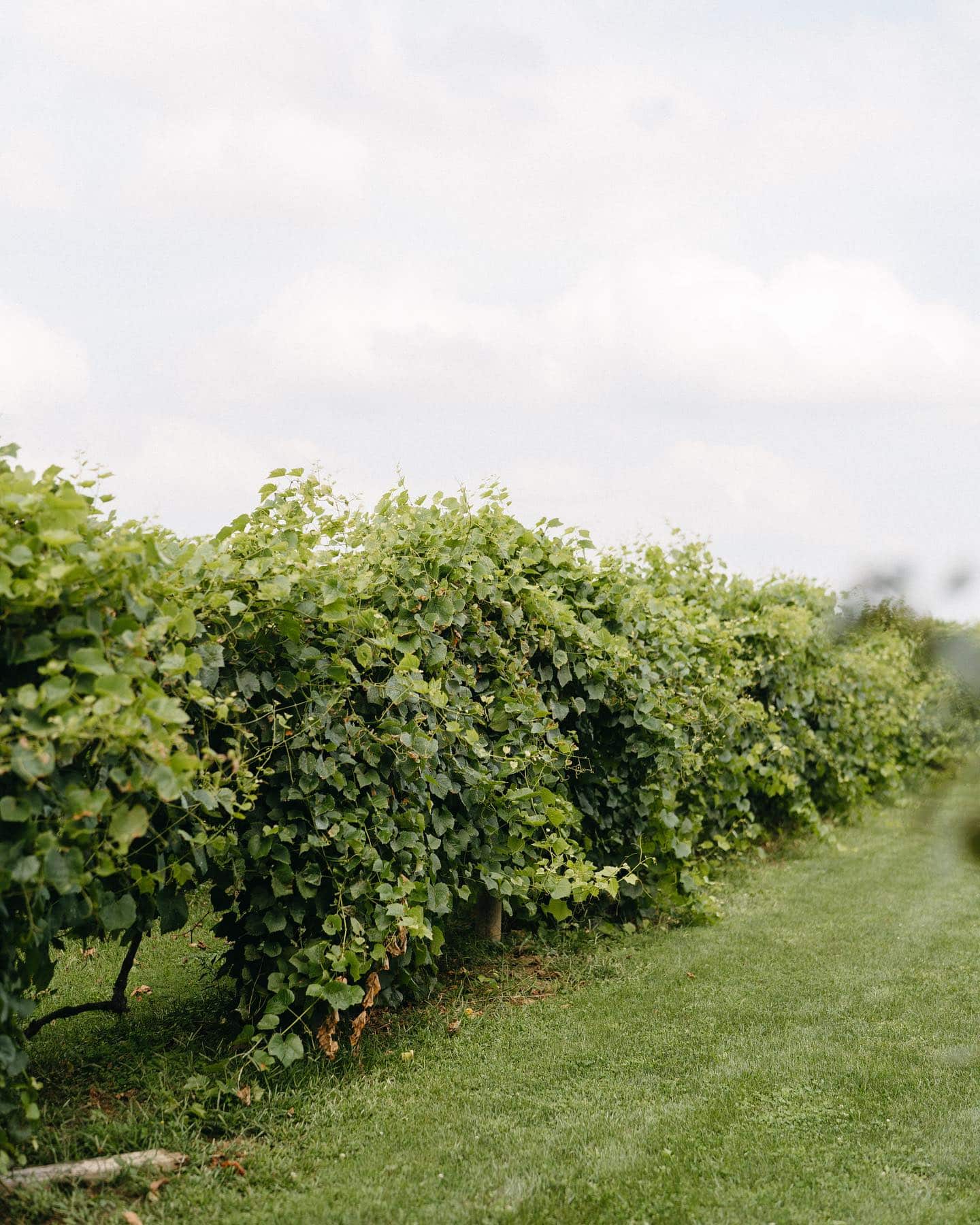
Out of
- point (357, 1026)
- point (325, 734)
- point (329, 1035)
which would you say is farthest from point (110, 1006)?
point (325, 734)

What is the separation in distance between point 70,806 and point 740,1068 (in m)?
3.07

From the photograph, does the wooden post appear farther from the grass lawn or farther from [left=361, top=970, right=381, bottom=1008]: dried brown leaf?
[left=361, top=970, right=381, bottom=1008]: dried brown leaf

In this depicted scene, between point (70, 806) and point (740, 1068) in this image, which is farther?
point (740, 1068)

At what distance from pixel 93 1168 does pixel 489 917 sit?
10.2 ft

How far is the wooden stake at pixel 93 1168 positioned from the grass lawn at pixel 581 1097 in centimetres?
6

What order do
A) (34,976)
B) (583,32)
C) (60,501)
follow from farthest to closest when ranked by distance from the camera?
(583,32), (34,976), (60,501)

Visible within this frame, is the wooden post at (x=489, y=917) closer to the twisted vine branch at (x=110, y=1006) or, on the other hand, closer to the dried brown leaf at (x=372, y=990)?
the dried brown leaf at (x=372, y=990)

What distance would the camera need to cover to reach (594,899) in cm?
667

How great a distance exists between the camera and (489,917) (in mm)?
6145

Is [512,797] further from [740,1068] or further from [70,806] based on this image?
[70,806]

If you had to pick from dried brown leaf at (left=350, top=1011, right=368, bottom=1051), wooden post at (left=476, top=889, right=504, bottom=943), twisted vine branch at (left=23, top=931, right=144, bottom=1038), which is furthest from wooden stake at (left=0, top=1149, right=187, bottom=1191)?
wooden post at (left=476, top=889, right=504, bottom=943)

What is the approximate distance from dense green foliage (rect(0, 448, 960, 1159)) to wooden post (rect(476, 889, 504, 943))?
0.37ft

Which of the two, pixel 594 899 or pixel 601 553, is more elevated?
pixel 601 553

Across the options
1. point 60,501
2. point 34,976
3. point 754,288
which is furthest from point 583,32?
point 34,976
